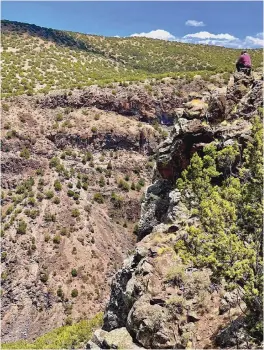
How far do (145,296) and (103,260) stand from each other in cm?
2227

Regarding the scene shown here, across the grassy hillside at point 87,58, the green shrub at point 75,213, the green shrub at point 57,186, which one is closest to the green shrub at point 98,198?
the green shrub at point 75,213

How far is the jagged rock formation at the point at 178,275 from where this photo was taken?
13219 millimetres

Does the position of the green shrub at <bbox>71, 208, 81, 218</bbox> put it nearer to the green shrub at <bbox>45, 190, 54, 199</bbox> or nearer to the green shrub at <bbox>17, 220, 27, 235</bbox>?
the green shrub at <bbox>45, 190, 54, 199</bbox>

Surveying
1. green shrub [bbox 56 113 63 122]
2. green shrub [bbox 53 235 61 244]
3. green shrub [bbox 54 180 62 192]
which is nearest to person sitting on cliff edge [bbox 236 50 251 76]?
green shrub [bbox 53 235 61 244]

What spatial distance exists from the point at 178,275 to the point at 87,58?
6970 centimetres

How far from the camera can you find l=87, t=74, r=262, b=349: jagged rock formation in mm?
13219

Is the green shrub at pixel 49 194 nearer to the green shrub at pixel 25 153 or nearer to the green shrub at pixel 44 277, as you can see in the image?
the green shrub at pixel 25 153

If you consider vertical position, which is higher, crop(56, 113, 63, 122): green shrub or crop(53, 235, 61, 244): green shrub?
crop(56, 113, 63, 122): green shrub

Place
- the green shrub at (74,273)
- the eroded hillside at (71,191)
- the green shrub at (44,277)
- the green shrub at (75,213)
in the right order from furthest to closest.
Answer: the green shrub at (75,213) < the green shrub at (74,273) < the green shrub at (44,277) < the eroded hillside at (71,191)

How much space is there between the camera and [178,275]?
14781 millimetres

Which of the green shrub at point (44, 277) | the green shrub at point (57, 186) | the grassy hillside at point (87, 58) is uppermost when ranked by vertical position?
Answer: the grassy hillside at point (87, 58)

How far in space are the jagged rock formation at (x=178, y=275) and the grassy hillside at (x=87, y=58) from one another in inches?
1220

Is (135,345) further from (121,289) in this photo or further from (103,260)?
(103,260)

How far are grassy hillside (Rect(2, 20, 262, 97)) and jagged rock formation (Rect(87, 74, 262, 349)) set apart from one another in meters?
31.0
